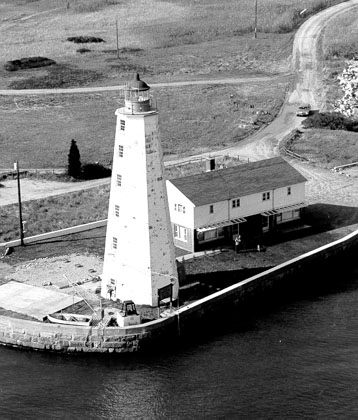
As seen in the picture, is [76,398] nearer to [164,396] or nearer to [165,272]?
[164,396]

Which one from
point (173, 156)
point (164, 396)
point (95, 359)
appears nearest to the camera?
point (164, 396)

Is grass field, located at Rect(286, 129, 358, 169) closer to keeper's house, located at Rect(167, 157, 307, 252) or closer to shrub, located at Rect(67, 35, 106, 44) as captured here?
keeper's house, located at Rect(167, 157, 307, 252)

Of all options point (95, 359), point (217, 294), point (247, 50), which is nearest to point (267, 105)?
point (247, 50)

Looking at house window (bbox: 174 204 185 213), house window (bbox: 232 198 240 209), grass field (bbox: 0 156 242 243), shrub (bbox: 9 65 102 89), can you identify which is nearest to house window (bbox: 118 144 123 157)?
house window (bbox: 174 204 185 213)

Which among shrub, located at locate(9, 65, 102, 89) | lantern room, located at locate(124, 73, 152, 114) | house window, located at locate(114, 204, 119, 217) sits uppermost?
lantern room, located at locate(124, 73, 152, 114)

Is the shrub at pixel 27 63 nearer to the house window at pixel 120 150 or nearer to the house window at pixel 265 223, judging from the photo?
the house window at pixel 265 223

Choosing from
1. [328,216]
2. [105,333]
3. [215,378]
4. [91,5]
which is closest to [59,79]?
[91,5]

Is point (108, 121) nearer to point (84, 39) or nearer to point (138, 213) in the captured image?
point (84, 39)
